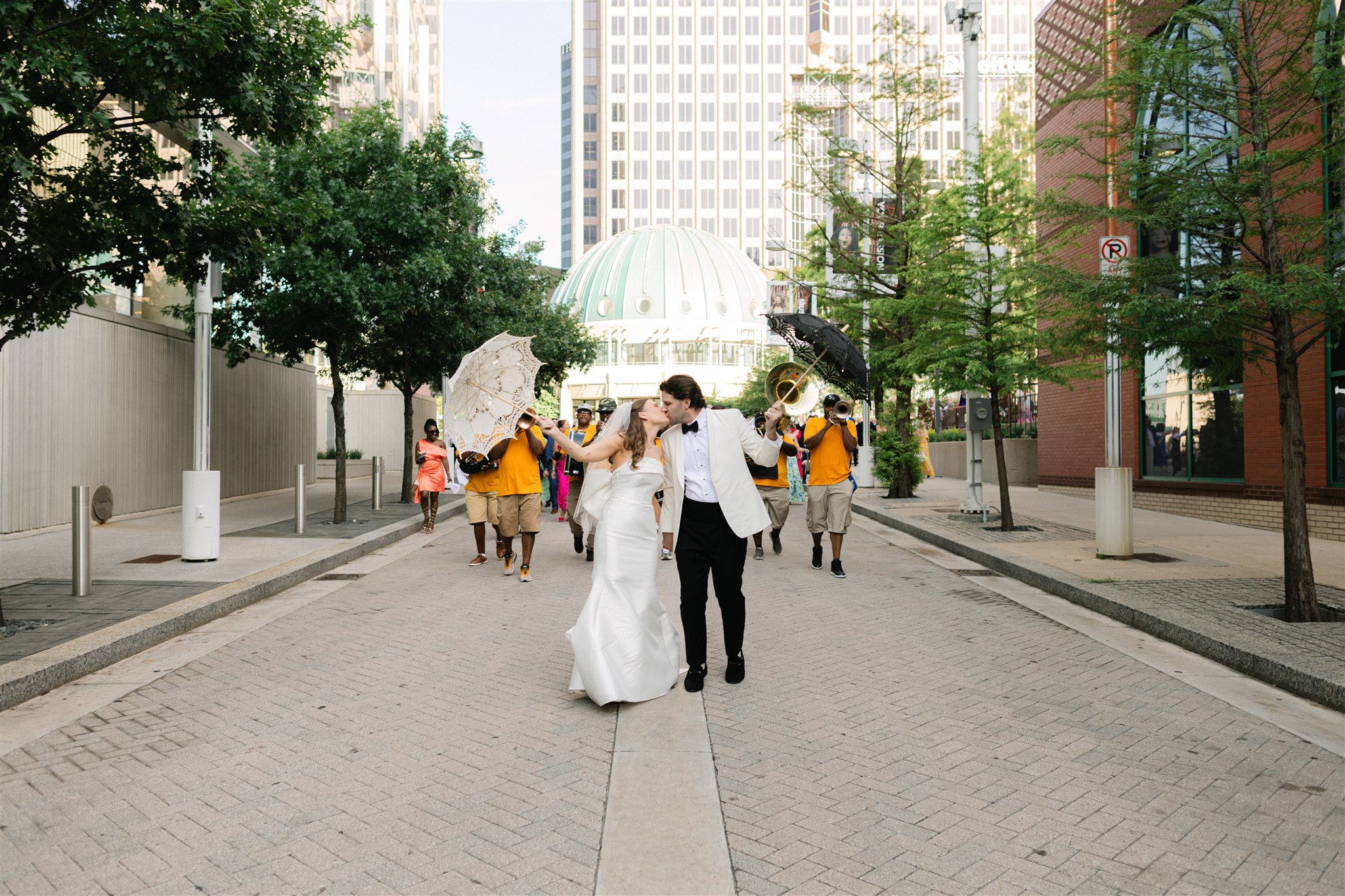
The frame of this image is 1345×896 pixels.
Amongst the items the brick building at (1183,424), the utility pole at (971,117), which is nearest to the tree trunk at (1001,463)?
the utility pole at (971,117)

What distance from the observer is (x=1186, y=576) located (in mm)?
9648

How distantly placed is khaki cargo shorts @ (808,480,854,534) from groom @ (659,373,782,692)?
16.0 feet

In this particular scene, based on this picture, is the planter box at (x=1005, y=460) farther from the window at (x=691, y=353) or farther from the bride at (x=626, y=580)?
the window at (x=691, y=353)

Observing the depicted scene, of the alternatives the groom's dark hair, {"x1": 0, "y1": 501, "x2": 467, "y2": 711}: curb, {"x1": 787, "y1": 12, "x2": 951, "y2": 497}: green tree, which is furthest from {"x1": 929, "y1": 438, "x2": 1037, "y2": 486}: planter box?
the groom's dark hair

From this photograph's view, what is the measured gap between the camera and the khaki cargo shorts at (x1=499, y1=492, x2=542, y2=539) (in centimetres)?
1030

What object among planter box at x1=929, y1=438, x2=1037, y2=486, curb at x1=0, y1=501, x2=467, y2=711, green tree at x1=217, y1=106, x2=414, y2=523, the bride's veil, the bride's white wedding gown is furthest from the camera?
planter box at x1=929, y1=438, x2=1037, y2=486

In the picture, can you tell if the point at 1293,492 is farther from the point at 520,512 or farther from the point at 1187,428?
the point at 1187,428

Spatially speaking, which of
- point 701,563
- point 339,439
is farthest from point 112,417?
point 701,563

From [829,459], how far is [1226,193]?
15.5ft

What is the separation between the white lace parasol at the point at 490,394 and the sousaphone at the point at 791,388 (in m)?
2.27

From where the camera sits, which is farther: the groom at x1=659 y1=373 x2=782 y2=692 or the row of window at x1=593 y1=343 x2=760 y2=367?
the row of window at x1=593 y1=343 x2=760 y2=367

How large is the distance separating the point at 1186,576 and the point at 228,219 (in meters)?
9.43

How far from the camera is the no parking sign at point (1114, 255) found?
26.9ft

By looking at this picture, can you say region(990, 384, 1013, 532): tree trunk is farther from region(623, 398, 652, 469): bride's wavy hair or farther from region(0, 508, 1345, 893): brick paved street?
region(623, 398, 652, 469): bride's wavy hair
